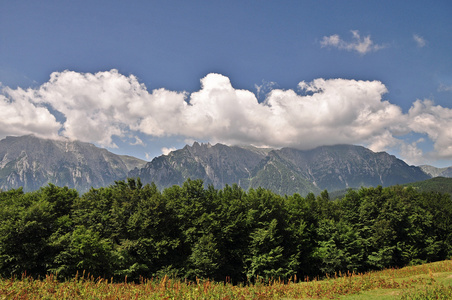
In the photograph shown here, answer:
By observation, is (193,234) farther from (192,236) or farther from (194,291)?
(194,291)

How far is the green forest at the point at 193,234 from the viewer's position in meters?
31.4

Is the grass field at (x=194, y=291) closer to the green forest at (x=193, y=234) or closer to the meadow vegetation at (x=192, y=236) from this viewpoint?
the meadow vegetation at (x=192, y=236)

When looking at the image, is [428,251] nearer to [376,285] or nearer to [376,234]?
[376,234]

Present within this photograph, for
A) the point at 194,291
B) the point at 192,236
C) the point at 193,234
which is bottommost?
the point at 194,291

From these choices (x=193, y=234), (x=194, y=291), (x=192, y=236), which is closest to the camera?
(x=194, y=291)

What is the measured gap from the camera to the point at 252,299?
58.0 feet

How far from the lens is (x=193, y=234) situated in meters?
41.0

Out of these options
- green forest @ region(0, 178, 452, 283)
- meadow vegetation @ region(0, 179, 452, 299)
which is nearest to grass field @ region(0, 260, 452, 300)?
meadow vegetation @ region(0, 179, 452, 299)

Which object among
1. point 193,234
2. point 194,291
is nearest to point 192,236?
point 193,234

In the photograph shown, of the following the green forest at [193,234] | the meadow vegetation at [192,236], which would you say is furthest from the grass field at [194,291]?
the green forest at [193,234]

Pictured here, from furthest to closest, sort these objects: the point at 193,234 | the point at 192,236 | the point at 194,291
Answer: the point at 193,234 < the point at 192,236 < the point at 194,291

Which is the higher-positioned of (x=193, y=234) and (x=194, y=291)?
(x=193, y=234)

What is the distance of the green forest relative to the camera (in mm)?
31406

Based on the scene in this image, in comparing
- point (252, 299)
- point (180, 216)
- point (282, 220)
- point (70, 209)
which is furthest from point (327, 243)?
point (70, 209)
